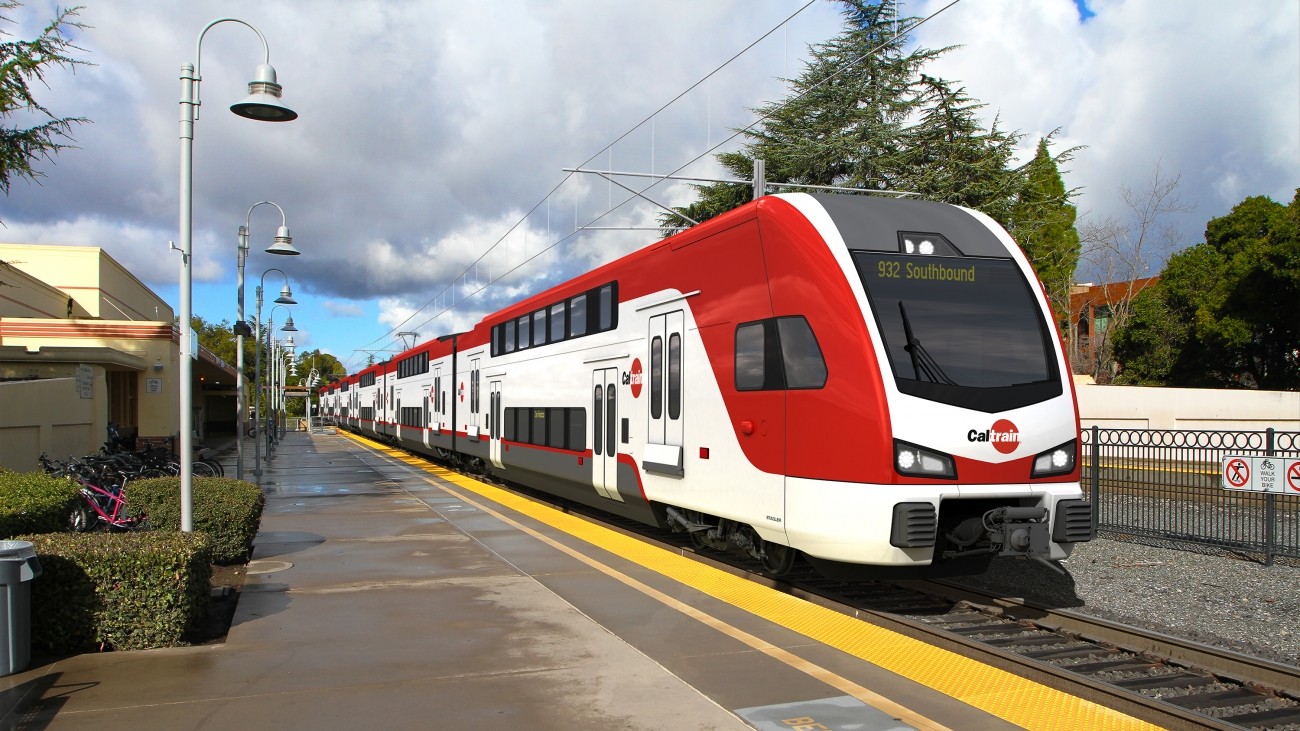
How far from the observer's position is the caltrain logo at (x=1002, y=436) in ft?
24.0

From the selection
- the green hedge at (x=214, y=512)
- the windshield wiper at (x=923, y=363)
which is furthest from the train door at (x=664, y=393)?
the green hedge at (x=214, y=512)

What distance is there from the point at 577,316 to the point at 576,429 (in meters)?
1.69

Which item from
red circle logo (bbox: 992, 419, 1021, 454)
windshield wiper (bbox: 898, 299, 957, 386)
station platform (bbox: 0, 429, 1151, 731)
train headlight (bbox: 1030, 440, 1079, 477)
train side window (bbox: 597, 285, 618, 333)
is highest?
train side window (bbox: 597, 285, 618, 333)

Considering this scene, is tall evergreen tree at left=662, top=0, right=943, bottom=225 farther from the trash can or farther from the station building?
the trash can

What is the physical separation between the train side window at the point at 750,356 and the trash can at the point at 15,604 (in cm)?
→ 565

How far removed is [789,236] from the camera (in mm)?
8109

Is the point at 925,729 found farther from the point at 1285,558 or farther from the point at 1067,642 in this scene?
the point at 1285,558

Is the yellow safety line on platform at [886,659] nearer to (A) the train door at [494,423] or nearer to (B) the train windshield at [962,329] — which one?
(B) the train windshield at [962,329]

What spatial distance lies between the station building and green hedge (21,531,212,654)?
744 centimetres

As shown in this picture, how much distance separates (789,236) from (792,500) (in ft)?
7.42

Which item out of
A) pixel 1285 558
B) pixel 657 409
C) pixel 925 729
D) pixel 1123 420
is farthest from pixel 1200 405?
pixel 925 729

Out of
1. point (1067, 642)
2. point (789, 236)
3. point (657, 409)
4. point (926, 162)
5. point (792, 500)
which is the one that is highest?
point (926, 162)

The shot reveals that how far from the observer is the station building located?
54.5 feet

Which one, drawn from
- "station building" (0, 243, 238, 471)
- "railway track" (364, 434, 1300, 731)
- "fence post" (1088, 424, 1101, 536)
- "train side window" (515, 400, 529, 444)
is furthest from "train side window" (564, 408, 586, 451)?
"fence post" (1088, 424, 1101, 536)
